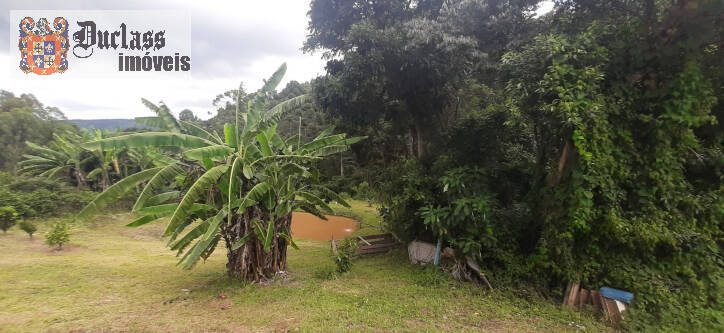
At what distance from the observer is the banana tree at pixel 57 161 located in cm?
1564

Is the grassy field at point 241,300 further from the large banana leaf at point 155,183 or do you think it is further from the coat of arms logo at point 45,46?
the coat of arms logo at point 45,46

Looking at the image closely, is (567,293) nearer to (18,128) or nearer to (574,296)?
(574,296)

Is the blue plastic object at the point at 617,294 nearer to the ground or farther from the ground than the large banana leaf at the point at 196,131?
nearer to the ground

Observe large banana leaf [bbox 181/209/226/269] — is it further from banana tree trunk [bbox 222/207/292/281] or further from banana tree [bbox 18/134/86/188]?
banana tree [bbox 18/134/86/188]

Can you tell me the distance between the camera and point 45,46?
718 centimetres

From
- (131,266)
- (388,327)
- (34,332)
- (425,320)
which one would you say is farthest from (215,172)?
(131,266)

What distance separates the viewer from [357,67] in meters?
7.75

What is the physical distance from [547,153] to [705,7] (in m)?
2.93

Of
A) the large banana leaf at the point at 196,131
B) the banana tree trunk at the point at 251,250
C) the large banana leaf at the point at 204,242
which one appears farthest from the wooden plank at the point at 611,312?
the large banana leaf at the point at 196,131

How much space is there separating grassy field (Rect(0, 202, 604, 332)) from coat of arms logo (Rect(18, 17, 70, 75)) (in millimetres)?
4275

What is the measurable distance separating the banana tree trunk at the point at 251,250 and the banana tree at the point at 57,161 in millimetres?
14225

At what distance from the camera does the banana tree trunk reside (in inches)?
241

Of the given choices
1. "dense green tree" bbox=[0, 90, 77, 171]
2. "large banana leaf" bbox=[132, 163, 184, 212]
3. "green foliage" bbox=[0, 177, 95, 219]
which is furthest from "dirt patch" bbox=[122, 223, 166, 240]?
"dense green tree" bbox=[0, 90, 77, 171]

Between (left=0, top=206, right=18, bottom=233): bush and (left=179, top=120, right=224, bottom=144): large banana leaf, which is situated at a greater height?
(left=179, top=120, right=224, bottom=144): large banana leaf
